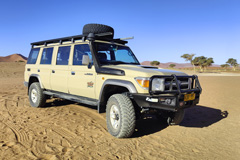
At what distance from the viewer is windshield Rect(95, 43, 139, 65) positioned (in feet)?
15.3

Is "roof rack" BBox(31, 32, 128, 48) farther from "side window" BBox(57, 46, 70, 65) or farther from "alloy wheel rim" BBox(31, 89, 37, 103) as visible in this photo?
"alloy wheel rim" BBox(31, 89, 37, 103)

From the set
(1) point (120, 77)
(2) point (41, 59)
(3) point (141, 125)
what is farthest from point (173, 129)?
(2) point (41, 59)

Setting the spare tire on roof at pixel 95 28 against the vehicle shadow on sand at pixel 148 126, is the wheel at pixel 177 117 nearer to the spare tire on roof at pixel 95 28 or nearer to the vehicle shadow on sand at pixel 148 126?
the vehicle shadow on sand at pixel 148 126

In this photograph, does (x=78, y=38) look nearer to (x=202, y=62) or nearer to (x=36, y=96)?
(x=36, y=96)

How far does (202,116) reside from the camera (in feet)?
20.2

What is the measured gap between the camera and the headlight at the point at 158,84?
3.60 meters

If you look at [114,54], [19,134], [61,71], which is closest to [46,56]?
[61,71]

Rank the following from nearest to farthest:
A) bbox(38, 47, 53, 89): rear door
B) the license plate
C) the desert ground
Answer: the desert ground → the license plate → bbox(38, 47, 53, 89): rear door

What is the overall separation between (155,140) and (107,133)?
3.55 feet

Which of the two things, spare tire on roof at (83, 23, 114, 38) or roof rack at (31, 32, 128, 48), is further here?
spare tire on roof at (83, 23, 114, 38)

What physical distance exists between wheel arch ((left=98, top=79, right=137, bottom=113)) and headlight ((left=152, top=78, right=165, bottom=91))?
391 mm

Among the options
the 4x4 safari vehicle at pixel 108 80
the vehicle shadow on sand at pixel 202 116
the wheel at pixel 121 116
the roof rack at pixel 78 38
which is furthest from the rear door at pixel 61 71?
the vehicle shadow on sand at pixel 202 116

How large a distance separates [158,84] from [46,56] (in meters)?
4.12

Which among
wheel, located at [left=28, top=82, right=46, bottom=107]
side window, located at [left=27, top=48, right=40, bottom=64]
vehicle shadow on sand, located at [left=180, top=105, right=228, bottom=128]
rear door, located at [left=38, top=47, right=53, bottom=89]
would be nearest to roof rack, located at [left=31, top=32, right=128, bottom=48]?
rear door, located at [left=38, top=47, right=53, bottom=89]
